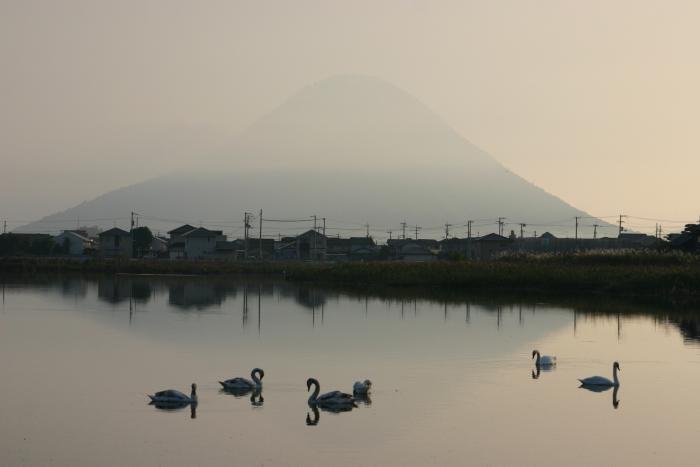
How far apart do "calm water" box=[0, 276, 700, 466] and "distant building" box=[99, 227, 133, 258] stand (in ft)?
220

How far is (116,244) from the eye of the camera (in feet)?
331

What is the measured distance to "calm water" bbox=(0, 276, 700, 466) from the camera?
13.5m

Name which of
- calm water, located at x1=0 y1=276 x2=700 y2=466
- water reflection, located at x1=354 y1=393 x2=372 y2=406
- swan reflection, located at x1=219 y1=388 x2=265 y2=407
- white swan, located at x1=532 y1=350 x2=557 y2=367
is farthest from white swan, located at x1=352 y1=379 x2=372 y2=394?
white swan, located at x1=532 y1=350 x2=557 y2=367

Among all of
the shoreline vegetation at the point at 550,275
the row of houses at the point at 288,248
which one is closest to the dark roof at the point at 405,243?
the row of houses at the point at 288,248

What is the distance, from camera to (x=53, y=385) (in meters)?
17.8

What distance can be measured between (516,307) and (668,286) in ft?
24.7

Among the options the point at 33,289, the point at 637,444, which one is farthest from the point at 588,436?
the point at 33,289

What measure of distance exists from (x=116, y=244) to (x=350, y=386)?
8560 cm

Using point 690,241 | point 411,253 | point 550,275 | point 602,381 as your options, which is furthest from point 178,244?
point 602,381

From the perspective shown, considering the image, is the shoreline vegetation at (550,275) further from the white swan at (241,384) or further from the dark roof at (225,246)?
the dark roof at (225,246)

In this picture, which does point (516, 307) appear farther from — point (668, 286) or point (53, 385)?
point (53, 385)

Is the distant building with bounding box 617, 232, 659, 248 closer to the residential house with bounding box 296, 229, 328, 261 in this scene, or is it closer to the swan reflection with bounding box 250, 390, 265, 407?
the residential house with bounding box 296, 229, 328, 261

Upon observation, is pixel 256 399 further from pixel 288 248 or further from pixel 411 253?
pixel 288 248

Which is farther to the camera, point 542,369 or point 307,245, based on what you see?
point 307,245
